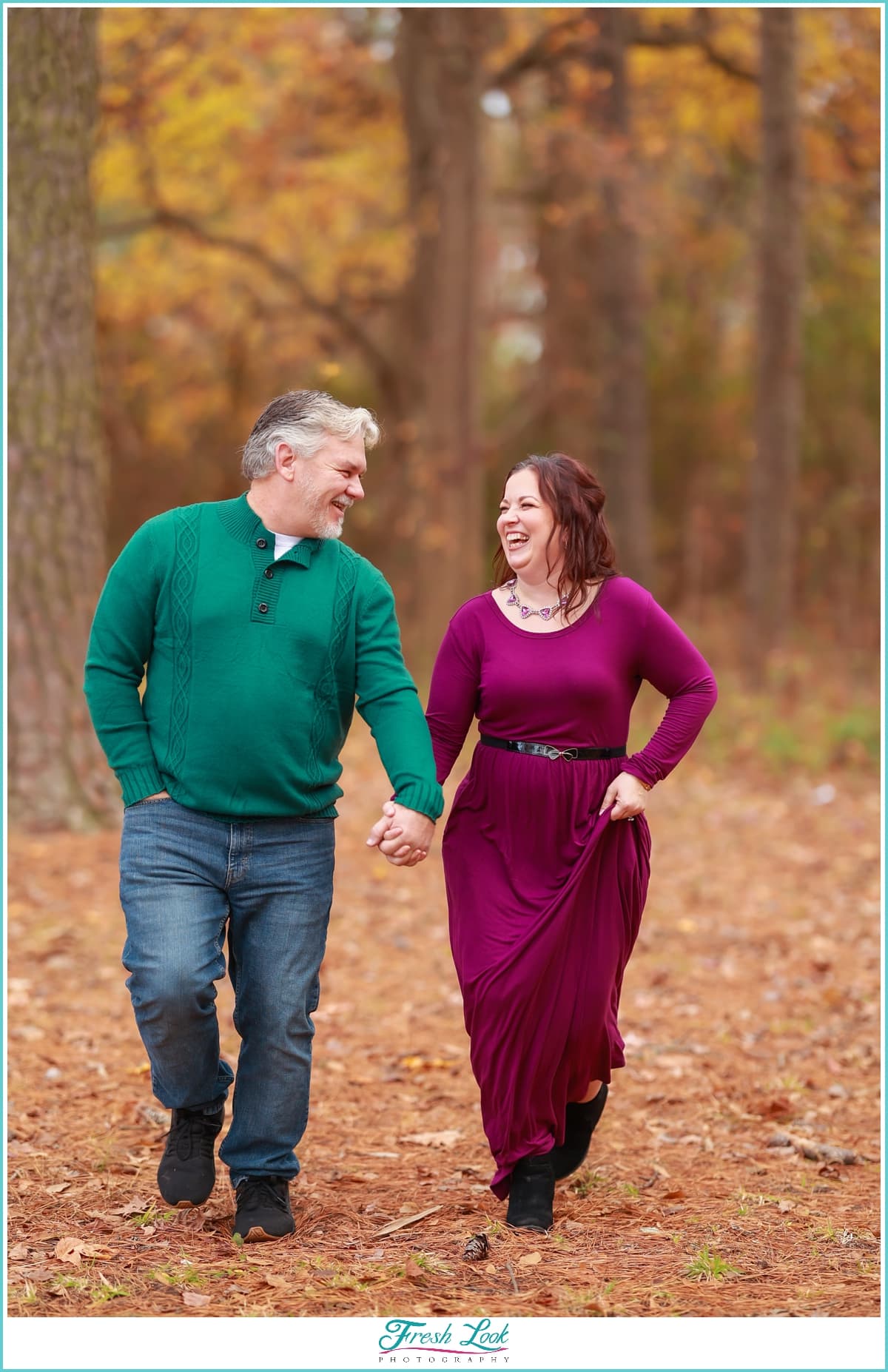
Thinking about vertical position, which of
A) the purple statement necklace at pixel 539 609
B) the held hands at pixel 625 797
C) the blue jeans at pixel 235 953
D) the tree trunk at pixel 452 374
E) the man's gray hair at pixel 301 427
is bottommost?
the blue jeans at pixel 235 953

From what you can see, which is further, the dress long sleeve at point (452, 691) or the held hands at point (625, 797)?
the dress long sleeve at point (452, 691)

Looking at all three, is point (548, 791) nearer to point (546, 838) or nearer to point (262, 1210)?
point (546, 838)

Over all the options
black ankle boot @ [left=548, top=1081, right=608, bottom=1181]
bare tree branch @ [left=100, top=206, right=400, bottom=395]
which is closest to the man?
black ankle boot @ [left=548, top=1081, right=608, bottom=1181]

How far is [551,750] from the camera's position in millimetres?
3943

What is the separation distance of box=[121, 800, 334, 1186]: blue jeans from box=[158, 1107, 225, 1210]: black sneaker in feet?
0.21

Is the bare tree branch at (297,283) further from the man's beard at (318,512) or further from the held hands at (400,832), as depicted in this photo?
the held hands at (400,832)

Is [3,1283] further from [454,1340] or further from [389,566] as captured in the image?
[389,566]

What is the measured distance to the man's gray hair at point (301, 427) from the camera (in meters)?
3.75

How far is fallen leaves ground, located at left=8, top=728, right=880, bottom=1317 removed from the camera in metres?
3.46

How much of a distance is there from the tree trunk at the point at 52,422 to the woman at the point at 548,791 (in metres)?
4.41

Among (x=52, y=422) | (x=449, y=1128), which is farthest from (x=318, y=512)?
(x=52, y=422)

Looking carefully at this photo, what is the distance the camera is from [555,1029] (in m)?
3.88

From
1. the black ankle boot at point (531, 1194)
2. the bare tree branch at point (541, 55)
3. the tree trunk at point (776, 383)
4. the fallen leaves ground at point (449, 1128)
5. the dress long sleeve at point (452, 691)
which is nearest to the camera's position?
the fallen leaves ground at point (449, 1128)

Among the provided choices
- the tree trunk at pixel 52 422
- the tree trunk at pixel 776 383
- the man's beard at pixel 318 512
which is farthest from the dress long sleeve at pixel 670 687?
the tree trunk at pixel 776 383
